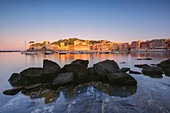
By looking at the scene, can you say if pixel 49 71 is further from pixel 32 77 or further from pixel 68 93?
pixel 68 93

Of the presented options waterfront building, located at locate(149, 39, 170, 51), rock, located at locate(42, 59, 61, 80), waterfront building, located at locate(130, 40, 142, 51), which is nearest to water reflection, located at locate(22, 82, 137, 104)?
rock, located at locate(42, 59, 61, 80)

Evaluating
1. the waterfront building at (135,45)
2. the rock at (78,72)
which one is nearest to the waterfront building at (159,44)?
the waterfront building at (135,45)

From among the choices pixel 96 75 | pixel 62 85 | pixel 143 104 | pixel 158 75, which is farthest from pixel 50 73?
pixel 158 75

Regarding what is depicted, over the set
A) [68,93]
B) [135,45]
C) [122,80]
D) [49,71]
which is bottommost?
[68,93]

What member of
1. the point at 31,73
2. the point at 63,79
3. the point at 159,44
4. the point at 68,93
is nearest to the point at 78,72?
the point at 63,79

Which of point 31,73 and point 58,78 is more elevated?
point 31,73

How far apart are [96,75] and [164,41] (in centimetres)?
13773

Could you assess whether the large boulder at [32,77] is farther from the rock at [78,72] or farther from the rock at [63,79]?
the rock at [78,72]

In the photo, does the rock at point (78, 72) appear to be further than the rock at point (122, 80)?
Yes

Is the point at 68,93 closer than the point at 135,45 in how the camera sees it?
Yes

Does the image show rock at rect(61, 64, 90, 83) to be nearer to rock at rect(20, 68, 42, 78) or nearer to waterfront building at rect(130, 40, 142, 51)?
rock at rect(20, 68, 42, 78)

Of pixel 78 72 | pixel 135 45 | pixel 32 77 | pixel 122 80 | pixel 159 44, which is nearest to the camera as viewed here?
pixel 122 80

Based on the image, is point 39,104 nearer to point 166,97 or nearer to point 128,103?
point 128,103

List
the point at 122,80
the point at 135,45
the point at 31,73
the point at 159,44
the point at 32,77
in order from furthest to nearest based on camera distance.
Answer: the point at 135,45 < the point at 159,44 < the point at 31,73 < the point at 32,77 < the point at 122,80
